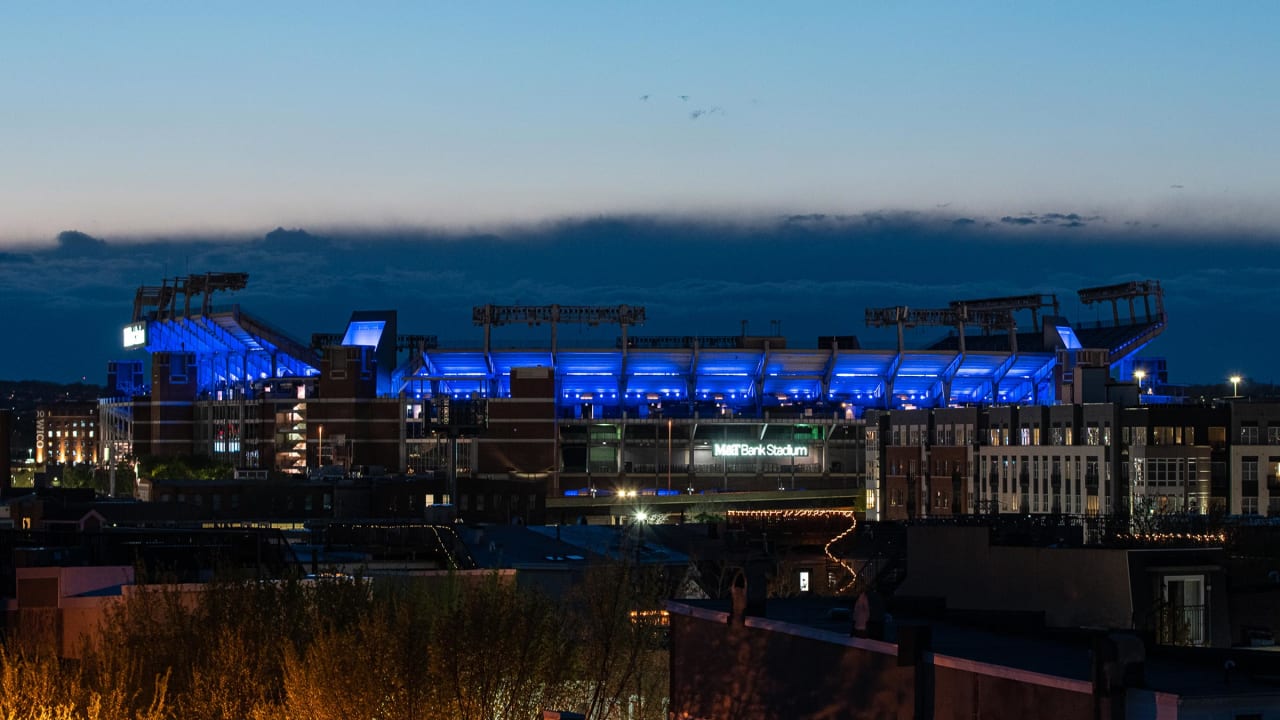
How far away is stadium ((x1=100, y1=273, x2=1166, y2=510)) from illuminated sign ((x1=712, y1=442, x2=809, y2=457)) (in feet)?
0.51

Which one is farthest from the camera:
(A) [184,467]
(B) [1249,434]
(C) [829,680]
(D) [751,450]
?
(D) [751,450]

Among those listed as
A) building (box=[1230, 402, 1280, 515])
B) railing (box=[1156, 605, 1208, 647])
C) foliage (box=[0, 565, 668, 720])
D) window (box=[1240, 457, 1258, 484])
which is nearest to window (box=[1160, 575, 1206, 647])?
railing (box=[1156, 605, 1208, 647])

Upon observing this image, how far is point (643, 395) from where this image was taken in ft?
626

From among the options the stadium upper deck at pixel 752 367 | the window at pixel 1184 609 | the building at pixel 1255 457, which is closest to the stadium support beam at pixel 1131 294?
the stadium upper deck at pixel 752 367

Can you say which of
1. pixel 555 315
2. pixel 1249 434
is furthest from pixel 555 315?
pixel 1249 434

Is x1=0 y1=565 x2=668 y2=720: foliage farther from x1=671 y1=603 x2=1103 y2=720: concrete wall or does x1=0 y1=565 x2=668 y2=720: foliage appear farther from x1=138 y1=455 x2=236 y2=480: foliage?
x1=138 y1=455 x2=236 y2=480: foliage

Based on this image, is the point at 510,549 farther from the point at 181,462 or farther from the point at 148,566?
the point at 181,462

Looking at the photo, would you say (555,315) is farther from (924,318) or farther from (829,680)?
(829,680)

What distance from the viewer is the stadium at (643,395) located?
17450cm

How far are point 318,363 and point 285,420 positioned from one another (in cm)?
1224

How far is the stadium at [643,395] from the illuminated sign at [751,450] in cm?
15

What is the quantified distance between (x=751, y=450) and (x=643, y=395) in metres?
13.3

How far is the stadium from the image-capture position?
174 meters

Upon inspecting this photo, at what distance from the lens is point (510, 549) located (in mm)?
73062
